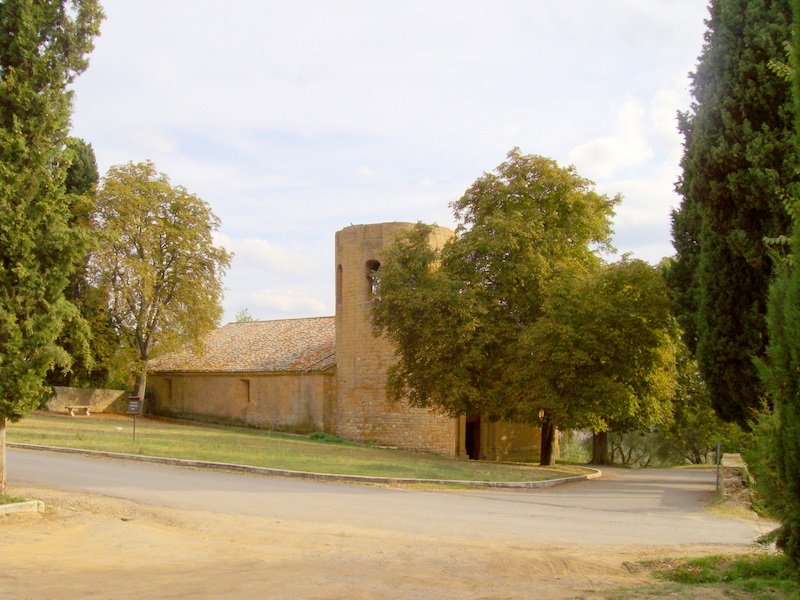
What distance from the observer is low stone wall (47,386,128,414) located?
3622 cm

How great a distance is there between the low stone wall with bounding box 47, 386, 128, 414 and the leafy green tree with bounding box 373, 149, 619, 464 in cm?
1835

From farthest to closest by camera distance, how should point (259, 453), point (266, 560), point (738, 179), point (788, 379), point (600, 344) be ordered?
point (600, 344), point (259, 453), point (738, 179), point (266, 560), point (788, 379)

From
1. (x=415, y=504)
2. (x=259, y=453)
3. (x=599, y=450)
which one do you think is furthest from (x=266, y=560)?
(x=599, y=450)

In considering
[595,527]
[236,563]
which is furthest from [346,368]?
[236,563]

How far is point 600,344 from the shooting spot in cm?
2145

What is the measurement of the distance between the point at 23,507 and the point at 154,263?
84.8 ft

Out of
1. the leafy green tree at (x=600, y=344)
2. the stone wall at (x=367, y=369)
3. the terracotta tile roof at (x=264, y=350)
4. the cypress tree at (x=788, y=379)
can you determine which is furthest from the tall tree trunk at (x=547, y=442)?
the cypress tree at (x=788, y=379)

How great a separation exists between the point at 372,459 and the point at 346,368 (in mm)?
10632

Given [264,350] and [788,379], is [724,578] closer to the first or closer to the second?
[788,379]

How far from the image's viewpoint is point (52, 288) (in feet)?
38.6

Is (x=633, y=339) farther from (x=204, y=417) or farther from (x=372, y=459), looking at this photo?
(x=204, y=417)

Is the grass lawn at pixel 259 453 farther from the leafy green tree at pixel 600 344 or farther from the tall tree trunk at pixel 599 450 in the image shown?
the tall tree trunk at pixel 599 450

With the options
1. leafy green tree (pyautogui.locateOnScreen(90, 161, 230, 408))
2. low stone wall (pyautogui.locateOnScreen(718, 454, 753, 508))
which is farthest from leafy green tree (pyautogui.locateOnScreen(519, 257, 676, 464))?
leafy green tree (pyautogui.locateOnScreen(90, 161, 230, 408))

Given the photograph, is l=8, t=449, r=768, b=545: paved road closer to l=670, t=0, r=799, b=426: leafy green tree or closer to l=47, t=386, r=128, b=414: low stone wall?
l=670, t=0, r=799, b=426: leafy green tree
